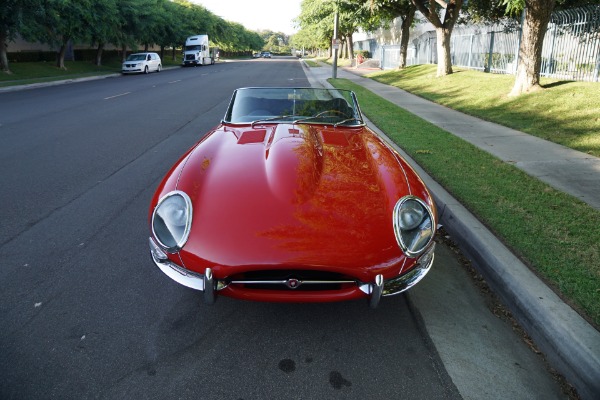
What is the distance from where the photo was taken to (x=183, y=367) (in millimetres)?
2381

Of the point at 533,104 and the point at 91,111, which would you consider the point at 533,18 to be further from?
the point at 91,111

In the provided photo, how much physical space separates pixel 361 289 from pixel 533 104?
9.87m

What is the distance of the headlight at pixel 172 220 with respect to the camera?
101 inches

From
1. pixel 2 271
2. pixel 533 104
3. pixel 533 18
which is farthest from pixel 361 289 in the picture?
pixel 533 18

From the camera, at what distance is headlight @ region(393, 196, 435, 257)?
2.60 metres

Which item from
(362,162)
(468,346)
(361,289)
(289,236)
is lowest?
(468,346)

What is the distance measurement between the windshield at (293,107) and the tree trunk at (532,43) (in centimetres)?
890

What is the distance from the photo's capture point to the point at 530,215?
416cm

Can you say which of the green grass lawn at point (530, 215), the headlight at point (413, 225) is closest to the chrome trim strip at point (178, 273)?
the headlight at point (413, 225)

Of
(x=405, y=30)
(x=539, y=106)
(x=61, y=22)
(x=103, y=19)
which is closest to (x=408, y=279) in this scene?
(x=539, y=106)

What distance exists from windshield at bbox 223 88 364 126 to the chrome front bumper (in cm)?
185

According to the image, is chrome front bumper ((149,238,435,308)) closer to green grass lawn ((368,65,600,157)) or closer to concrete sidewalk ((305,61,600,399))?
concrete sidewalk ((305,61,600,399))

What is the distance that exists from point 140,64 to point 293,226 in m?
32.4

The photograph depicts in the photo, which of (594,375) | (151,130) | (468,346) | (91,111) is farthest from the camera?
(91,111)
